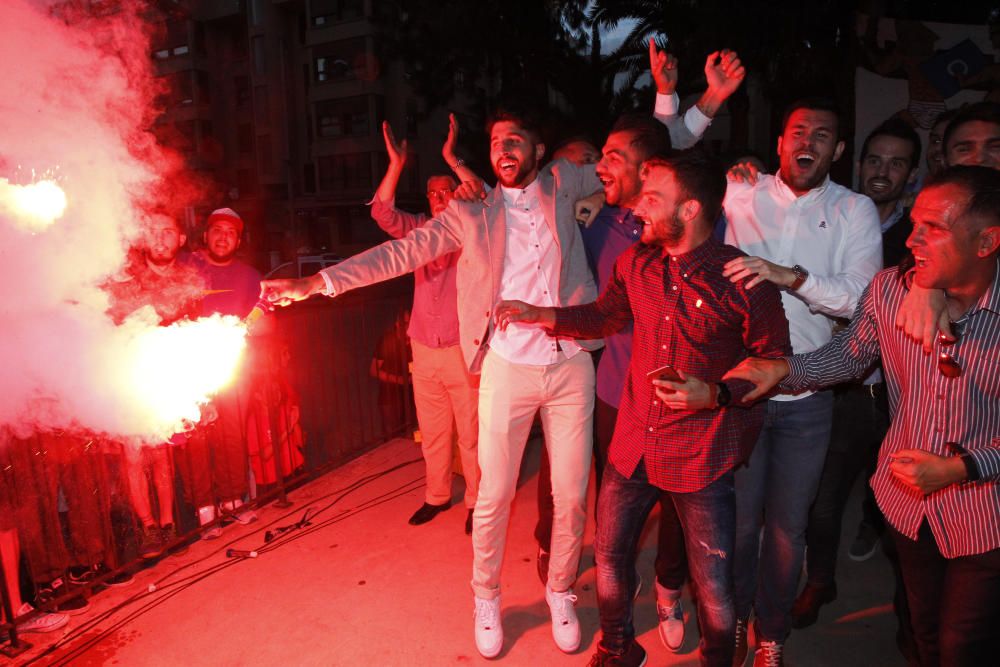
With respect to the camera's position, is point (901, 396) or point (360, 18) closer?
point (901, 396)

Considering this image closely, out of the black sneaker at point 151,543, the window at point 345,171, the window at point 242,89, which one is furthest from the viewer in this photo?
the window at point 242,89

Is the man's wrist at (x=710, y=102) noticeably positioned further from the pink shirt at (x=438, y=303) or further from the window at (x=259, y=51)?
the window at (x=259, y=51)

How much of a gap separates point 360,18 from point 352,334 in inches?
Answer: 1513

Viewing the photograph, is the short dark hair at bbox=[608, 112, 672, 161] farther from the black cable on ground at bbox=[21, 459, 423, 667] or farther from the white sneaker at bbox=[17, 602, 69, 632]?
the white sneaker at bbox=[17, 602, 69, 632]

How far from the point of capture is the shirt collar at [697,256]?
2.98 meters

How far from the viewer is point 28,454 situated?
13.4 feet

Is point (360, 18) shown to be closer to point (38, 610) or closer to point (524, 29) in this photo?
point (524, 29)

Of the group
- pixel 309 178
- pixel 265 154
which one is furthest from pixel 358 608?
pixel 265 154

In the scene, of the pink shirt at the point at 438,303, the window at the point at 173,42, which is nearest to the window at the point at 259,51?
Result: the window at the point at 173,42

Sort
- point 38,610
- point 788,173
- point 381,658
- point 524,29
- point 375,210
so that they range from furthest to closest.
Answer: point 524,29
point 375,210
point 38,610
point 381,658
point 788,173

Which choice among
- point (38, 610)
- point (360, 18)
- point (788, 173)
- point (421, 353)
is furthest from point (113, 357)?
point (360, 18)

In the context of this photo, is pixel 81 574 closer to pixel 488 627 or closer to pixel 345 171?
pixel 488 627

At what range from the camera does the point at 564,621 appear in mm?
3775

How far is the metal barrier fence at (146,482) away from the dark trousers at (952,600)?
472 cm
